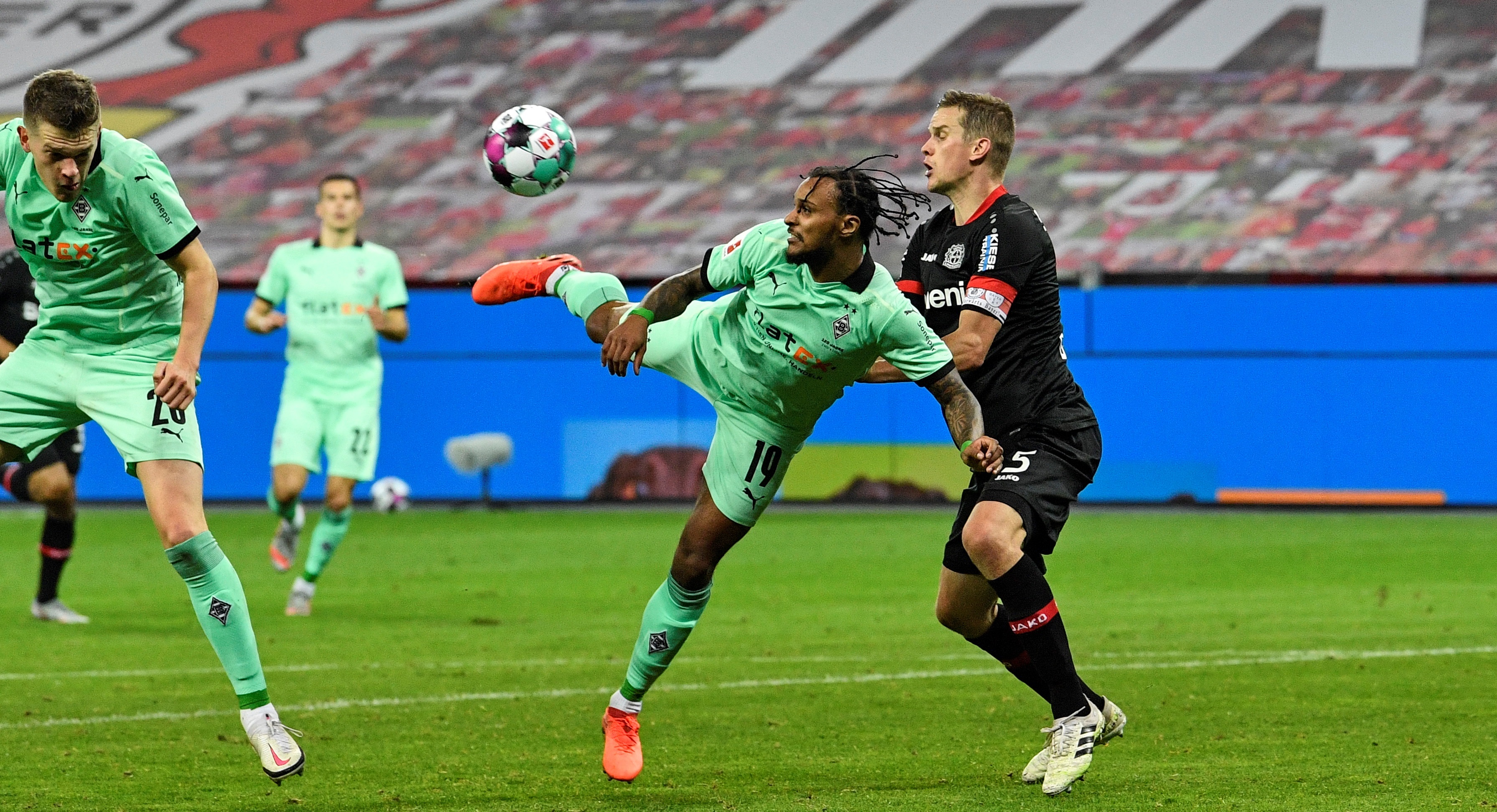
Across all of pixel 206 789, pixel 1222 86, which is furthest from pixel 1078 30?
pixel 206 789

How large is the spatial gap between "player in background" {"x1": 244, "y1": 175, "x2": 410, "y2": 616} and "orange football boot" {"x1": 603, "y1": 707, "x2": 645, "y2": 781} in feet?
18.9

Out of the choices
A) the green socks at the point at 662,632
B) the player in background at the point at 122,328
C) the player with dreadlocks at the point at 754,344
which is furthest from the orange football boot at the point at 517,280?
the green socks at the point at 662,632

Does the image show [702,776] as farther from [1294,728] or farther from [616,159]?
[616,159]

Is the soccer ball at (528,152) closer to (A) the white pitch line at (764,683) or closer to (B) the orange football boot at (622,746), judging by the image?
(B) the orange football boot at (622,746)

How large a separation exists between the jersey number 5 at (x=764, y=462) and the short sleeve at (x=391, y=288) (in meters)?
6.48

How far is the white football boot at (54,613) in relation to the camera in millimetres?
11242

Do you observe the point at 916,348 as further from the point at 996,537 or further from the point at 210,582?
the point at 210,582

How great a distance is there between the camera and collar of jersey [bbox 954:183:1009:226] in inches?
259

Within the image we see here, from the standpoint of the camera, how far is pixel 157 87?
26625 millimetres

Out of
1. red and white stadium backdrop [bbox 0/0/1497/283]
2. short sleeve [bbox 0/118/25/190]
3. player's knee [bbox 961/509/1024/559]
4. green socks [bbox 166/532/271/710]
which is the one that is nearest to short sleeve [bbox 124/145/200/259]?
short sleeve [bbox 0/118/25/190]

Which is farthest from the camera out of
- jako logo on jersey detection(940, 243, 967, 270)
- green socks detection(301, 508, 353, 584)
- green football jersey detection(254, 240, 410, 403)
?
green football jersey detection(254, 240, 410, 403)

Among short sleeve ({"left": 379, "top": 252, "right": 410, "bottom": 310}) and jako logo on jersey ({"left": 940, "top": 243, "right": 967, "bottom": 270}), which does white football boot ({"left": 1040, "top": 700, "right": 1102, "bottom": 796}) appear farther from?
short sleeve ({"left": 379, "top": 252, "right": 410, "bottom": 310})

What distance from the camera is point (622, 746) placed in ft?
20.4

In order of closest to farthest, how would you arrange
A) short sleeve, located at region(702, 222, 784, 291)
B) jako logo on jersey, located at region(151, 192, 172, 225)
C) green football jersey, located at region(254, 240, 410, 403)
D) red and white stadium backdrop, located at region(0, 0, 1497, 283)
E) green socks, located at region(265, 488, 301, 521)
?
jako logo on jersey, located at region(151, 192, 172, 225), short sleeve, located at region(702, 222, 784, 291), green socks, located at region(265, 488, 301, 521), green football jersey, located at region(254, 240, 410, 403), red and white stadium backdrop, located at region(0, 0, 1497, 283)
